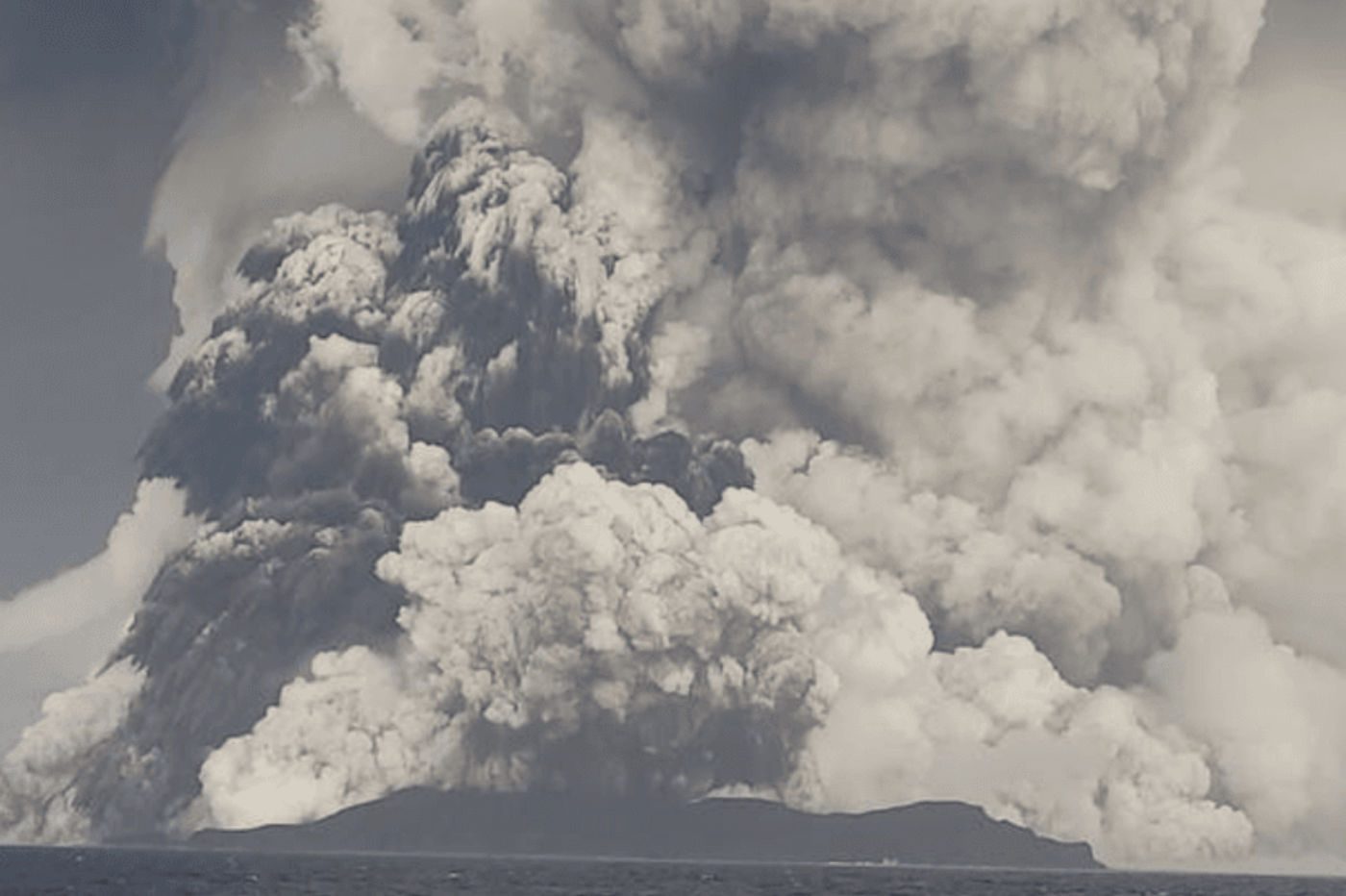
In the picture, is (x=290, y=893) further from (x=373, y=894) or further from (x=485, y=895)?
(x=485, y=895)

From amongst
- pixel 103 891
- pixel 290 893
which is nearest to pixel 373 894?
pixel 290 893

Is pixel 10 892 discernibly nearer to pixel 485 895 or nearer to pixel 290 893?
pixel 290 893

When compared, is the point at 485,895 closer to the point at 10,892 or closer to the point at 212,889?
the point at 212,889

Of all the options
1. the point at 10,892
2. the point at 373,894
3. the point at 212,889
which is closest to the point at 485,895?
the point at 373,894

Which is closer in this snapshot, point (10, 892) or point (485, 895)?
point (10, 892)

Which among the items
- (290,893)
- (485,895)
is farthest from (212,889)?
(485,895)

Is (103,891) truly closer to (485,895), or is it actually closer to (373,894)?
(373,894)
